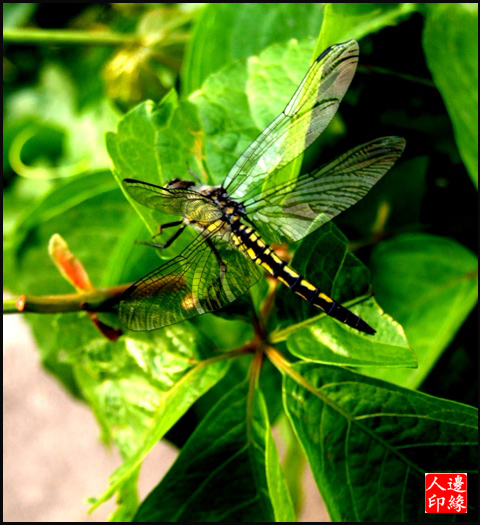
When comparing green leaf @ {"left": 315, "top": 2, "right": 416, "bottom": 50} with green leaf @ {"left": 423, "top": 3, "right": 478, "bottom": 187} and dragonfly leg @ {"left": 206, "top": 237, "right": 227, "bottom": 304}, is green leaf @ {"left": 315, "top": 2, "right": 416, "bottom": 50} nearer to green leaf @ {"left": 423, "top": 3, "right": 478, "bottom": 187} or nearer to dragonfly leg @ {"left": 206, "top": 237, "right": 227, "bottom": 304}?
green leaf @ {"left": 423, "top": 3, "right": 478, "bottom": 187}

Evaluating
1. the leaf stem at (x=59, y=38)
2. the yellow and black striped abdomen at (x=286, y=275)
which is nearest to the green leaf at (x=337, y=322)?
the yellow and black striped abdomen at (x=286, y=275)

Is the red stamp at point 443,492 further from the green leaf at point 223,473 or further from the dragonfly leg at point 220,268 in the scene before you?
the dragonfly leg at point 220,268

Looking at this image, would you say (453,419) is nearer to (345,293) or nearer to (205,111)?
(345,293)

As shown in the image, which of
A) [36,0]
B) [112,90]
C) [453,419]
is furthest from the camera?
[36,0]

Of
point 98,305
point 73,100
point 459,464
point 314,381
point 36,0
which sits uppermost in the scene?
point 36,0

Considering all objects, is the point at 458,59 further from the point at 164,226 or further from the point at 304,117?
the point at 164,226

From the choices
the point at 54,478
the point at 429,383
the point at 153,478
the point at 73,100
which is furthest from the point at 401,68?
the point at 54,478
